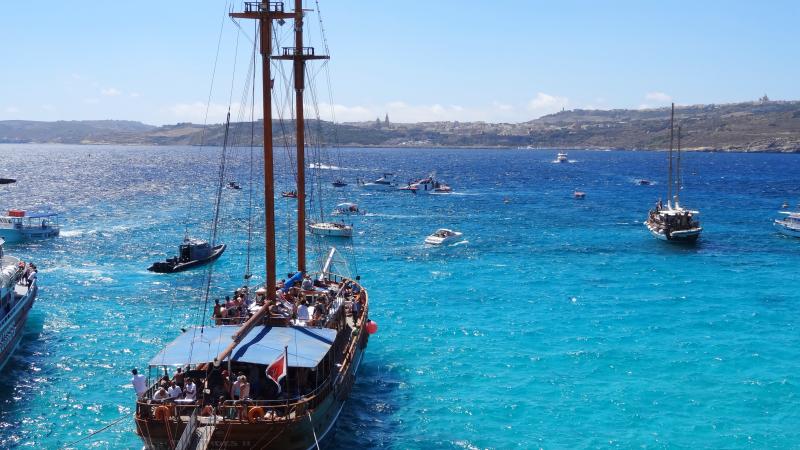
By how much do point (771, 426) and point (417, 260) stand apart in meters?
39.7

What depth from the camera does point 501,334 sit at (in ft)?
140

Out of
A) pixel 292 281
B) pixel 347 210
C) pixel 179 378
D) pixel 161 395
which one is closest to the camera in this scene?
pixel 161 395

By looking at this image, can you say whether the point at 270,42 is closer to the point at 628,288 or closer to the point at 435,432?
the point at 435,432

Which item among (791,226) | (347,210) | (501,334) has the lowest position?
(501,334)

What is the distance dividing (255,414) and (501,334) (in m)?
22.2

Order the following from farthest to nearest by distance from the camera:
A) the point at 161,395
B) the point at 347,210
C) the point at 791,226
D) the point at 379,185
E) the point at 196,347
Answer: the point at 379,185 → the point at 347,210 → the point at 791,226 → the point at 196,347 → the point at 161,395

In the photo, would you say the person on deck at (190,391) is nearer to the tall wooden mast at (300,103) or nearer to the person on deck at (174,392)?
the person on deck at (174,392)

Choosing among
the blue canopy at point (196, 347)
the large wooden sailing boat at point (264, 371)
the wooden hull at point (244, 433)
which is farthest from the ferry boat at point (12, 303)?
the wooden hull at point (244, 433)

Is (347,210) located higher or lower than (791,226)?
higher

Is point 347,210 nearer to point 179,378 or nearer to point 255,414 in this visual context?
point 179,378

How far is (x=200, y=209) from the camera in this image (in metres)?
110

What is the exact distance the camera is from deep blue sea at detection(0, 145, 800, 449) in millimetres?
30250

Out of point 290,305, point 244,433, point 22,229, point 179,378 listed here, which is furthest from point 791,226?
point 22,229

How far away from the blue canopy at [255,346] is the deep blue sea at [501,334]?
14.9ft
